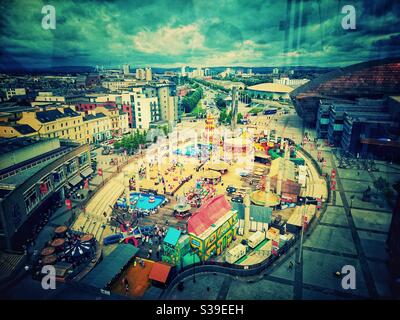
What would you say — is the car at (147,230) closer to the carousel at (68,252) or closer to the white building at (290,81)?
the carousel at (68,252)

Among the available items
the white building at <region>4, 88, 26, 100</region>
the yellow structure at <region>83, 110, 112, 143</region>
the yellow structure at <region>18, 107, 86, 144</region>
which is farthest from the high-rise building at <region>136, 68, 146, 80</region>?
the yellow structure at <region>18, 107, 86, 144</region>

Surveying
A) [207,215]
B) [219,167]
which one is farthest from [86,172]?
[207,215]

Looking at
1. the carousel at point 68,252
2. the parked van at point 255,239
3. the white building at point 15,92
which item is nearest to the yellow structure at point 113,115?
the white building at point 15,92

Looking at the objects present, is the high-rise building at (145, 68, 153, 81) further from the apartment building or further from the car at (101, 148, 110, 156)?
the apartment building
